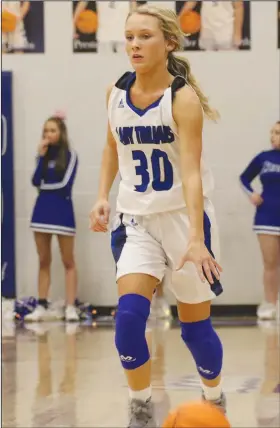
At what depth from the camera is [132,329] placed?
11.0 ft

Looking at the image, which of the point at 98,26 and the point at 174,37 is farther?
the point at 98,26

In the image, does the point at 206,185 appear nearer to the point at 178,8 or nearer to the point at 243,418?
the point at 243,418

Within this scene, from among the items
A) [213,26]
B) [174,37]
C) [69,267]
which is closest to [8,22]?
[213,26]

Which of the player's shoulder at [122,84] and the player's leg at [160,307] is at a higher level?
the player's shoulder at [122,84]

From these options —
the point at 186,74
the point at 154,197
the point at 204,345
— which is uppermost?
the point at 186,74

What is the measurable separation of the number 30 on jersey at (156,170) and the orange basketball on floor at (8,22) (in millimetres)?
4734

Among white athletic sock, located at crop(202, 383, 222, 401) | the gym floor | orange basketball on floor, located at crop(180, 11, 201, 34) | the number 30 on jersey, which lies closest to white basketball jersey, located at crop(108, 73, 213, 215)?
the number 30 on jersey

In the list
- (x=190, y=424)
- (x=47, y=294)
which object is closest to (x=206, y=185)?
(x=190, y=424)

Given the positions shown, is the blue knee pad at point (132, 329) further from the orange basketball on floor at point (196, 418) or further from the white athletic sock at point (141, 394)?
the orange basketball on floor at point (196, 418)

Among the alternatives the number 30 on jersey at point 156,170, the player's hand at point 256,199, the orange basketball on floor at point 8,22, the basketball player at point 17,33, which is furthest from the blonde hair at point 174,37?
the basketball player at point 17,33

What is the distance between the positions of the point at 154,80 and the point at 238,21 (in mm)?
5159

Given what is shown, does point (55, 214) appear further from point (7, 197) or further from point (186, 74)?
point (186, 74)

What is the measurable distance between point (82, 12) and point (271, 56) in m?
1.75

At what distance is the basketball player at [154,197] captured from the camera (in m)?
3.40
